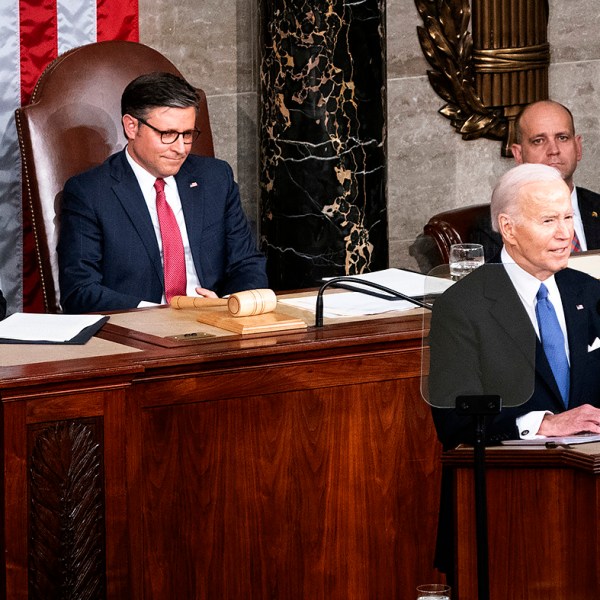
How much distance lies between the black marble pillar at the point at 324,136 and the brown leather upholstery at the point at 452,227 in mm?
457

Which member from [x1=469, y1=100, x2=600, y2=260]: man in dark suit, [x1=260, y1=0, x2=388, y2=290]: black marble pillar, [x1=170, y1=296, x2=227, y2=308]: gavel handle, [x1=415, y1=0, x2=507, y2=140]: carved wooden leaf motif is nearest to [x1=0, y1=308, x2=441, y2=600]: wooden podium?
[x1=170, y1=296, x2=227, y2=308]: gavel handle

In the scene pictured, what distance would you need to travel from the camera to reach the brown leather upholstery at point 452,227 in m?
5.29

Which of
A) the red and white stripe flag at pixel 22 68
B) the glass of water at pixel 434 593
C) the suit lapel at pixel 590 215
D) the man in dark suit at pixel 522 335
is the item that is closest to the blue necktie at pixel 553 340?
the man in dark suit at pixel 522 335

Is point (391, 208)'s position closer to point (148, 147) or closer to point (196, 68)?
point (196, 68)

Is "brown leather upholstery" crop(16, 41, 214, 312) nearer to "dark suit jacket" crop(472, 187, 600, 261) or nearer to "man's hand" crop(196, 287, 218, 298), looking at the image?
"man's hand" crop(196, 287, 218, 298)

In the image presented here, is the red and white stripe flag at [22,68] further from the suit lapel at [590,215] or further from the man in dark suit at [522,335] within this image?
the man in dark suit at [522,335]

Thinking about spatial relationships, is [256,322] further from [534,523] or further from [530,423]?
[534,523]

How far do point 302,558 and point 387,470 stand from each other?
333mm

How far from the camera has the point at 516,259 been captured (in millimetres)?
2811

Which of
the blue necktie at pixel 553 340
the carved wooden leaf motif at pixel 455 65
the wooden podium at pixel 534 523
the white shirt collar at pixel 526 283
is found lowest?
the wooden podium at pixel 534 523

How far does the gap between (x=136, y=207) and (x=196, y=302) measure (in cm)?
93

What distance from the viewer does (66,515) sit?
300cm

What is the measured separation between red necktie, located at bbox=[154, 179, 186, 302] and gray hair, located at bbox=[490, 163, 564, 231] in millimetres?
1954

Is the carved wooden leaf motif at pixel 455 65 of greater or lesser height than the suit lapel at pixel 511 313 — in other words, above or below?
above
